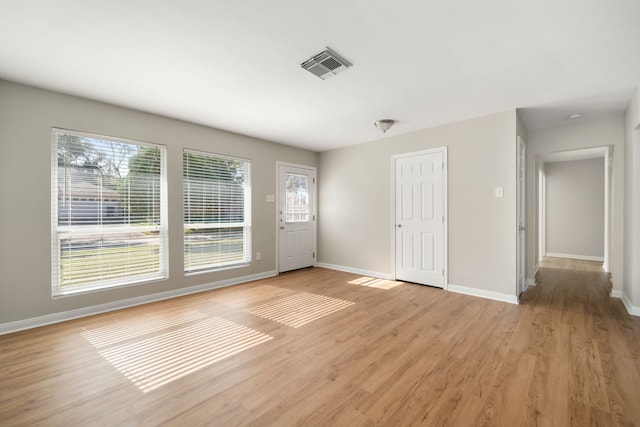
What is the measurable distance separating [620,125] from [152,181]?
663cm

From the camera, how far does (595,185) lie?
668 centimetres

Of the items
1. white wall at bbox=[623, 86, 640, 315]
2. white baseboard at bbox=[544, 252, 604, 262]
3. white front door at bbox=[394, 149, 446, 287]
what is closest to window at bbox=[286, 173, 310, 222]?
white front door at bbox=[394, 149, 446, 287]

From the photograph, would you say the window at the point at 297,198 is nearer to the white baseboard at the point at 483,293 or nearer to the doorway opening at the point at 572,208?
the white baseboard at the point at 483,293

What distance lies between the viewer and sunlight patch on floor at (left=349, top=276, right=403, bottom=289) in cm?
457

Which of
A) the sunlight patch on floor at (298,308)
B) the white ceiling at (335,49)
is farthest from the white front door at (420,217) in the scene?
the sunlight patch on floor at (298,308)

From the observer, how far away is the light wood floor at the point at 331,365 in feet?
5.57

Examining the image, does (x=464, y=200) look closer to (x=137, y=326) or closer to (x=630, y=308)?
(x=630, y=308)

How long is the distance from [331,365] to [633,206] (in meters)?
4.04

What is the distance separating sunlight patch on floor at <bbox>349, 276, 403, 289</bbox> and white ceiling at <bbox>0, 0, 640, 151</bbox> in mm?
2727

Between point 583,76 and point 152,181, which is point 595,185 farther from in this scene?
point 152,181

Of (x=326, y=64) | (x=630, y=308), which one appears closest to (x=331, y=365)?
(x=326, y=64)

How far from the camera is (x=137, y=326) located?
298 centimetres

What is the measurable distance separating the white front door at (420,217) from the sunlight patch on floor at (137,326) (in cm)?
333

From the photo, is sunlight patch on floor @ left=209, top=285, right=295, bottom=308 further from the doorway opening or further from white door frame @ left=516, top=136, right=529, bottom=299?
the doorway opening
